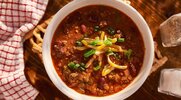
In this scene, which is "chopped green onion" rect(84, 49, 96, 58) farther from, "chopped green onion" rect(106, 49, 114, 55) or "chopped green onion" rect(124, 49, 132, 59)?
"chopped green onion" rect(124, 49, 132, 59)

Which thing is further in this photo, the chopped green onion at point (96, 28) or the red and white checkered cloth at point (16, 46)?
the red and white checkered cloth at point (16, 46)

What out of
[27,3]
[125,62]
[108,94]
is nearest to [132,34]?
[125,62]

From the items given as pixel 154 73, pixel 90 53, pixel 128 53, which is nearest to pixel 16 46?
pixel 90 53

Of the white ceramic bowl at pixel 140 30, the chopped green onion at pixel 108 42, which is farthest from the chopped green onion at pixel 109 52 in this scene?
the white ceramic bowl at pixel 140 30

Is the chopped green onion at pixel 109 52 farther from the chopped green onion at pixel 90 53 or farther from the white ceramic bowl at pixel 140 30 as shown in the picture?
the white ceramic bowl at pixel 140 30

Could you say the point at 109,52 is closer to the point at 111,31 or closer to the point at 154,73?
the point at 111,31
